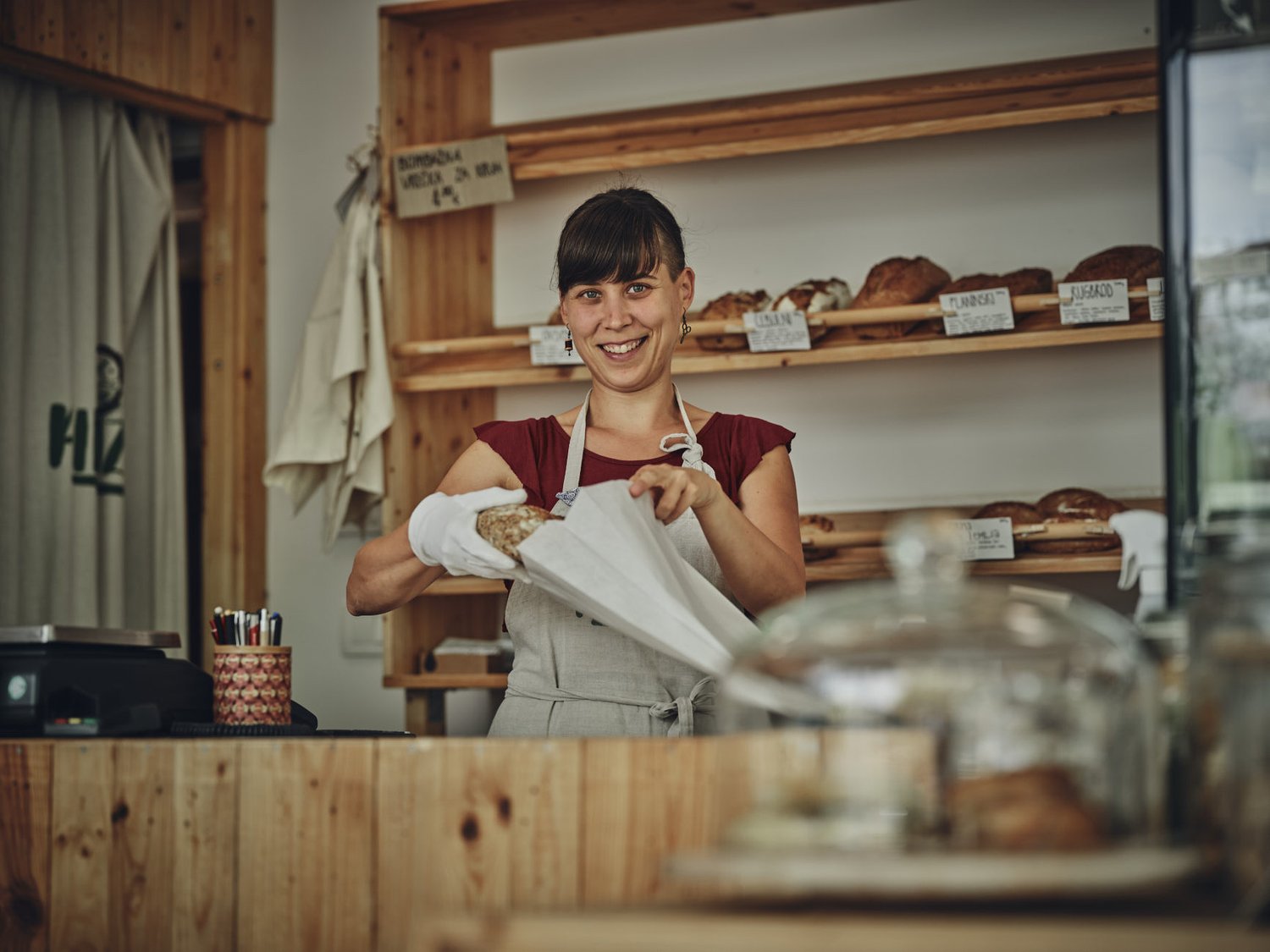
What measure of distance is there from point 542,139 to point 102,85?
97 centimetres

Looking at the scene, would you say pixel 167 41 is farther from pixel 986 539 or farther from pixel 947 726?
pixel 947 726

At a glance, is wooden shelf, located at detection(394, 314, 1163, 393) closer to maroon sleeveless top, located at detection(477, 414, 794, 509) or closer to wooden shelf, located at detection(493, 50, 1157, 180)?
wooden shelf, located at detection(493, 50, 1157, 180)

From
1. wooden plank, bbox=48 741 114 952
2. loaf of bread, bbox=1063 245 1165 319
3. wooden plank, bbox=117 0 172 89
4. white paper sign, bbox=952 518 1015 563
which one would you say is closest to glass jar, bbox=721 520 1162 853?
wooden plank, bbox=48 741 114 952

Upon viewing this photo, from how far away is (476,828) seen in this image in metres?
1.30

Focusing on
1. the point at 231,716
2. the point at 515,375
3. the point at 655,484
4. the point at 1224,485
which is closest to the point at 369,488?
the point at 515,375

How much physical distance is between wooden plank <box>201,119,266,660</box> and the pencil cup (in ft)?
5.84

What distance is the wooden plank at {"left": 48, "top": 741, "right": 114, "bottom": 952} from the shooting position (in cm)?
146

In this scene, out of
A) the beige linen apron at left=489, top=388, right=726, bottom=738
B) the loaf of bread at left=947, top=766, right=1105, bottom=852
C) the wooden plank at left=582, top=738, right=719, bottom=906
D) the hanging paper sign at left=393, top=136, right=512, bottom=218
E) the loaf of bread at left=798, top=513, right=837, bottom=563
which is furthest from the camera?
the hanging paper sign at left=393, top=136, right=512, bottom=218

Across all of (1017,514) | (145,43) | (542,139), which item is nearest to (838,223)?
(542,139)

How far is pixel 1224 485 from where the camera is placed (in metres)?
1.08

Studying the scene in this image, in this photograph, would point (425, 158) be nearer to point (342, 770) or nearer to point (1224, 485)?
point (342, 770)

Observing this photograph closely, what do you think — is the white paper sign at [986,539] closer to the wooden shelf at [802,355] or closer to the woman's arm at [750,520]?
the wooden shelf at [802,355]

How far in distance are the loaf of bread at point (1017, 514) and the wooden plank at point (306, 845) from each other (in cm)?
170

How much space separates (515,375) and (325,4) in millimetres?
1158
